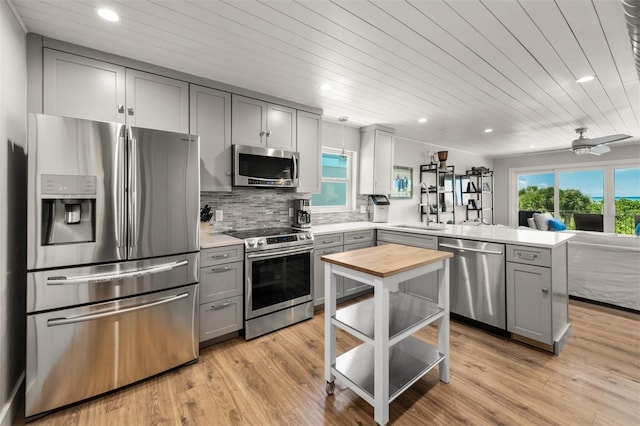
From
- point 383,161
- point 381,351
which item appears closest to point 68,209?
point 381,351

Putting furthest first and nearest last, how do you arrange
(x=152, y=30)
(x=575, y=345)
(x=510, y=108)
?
1. (x=510, y=108)
2. (x=575, y=345)
3. (x=152, y=30)

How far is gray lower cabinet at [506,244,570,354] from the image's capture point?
2334mm

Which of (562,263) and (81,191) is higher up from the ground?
(81,191)

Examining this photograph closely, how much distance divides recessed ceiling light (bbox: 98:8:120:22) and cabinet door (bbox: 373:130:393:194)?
3304mm

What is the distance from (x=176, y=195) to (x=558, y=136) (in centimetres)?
633

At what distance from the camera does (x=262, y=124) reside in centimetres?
306

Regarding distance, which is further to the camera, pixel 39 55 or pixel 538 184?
pixel 538 184

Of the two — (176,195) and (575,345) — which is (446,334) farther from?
(176,195)

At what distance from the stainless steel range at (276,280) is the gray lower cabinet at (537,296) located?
1.92 meters

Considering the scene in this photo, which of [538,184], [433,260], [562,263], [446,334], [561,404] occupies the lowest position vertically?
[561,404]

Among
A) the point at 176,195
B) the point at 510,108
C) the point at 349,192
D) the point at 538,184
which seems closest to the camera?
the point at 176,195

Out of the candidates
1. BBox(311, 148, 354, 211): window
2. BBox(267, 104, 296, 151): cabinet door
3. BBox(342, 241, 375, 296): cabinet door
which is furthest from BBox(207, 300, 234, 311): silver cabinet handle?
BBox(311, 148, 354, 211): window

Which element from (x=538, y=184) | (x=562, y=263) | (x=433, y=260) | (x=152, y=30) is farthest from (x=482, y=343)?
(x=538, y=184)

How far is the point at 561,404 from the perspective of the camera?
1771 millimetres
